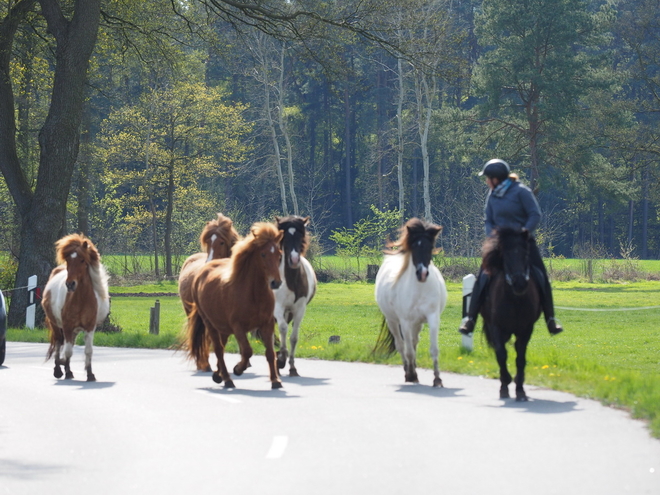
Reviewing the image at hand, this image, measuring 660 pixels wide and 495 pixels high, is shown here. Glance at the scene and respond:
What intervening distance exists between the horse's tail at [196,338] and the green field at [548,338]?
1520 mm

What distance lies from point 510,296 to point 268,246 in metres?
3.04

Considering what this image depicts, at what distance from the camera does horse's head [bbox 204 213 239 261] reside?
16047 millimetres

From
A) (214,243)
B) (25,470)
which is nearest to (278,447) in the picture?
(25,470)

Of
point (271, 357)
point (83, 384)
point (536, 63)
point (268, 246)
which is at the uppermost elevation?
point (536, 63)

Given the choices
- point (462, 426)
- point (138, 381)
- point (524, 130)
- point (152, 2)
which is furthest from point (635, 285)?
point (462, 426)

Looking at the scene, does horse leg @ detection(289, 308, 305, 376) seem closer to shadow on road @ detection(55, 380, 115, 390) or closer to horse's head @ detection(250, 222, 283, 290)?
horse's head @ detection(250, 222, 283, 290)

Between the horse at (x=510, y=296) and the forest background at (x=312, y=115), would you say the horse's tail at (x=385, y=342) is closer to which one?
the horse at (x=510, y=296)

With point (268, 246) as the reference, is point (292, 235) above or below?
above

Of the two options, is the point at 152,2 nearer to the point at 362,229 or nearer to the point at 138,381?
the point at 138,381

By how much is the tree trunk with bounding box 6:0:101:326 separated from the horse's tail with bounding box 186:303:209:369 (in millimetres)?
11611

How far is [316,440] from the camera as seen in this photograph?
29.2ft

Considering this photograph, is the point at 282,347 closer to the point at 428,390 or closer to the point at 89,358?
the point at 89,358

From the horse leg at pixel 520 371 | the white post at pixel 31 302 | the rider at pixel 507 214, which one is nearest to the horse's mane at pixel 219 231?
the rider at pixel 507 214

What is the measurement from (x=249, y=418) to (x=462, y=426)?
82.2 inches
